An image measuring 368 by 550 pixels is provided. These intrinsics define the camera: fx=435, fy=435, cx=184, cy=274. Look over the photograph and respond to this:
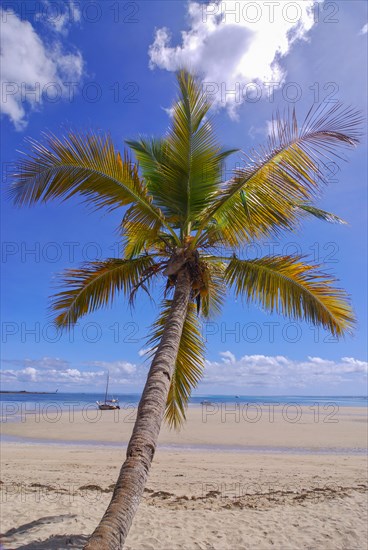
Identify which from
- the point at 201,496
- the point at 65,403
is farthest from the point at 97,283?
the point at 65,403

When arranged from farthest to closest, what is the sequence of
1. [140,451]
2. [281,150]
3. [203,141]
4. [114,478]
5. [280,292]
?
[114,478] → [280,292] → [203,141] → [281,150] → [140,451]

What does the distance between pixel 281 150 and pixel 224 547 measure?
618cm

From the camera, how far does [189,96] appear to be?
21.1 ft

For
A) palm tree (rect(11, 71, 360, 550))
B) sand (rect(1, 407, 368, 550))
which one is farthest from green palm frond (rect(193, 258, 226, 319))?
sand (rect(1, 407, 368, 550))

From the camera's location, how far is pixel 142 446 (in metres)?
4.11

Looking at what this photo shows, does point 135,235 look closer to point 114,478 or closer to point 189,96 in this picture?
point 189,96

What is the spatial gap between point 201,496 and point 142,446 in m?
6.96

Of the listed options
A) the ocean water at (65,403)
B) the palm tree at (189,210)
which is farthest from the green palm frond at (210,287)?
the ocean water at (65,403)

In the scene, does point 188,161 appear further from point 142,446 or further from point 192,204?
point 142,446

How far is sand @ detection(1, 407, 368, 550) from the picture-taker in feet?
A: 23.6

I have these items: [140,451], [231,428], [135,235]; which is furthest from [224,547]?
[231,428]

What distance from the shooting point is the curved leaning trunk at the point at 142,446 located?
11.1ft

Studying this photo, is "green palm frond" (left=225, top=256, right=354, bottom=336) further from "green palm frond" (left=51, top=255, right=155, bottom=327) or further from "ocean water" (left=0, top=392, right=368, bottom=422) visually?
"ocean water" (left=0, top=392, right=368, bottom=422)

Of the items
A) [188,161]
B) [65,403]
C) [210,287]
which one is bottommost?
[65,403]
